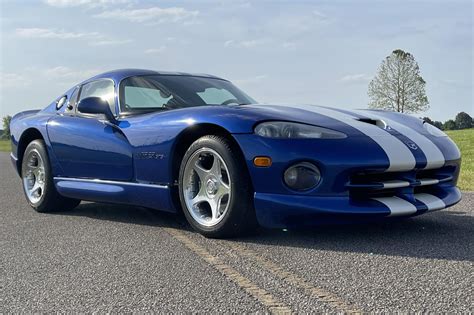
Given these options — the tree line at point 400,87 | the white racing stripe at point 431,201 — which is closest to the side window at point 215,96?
the white racing stripe at point 431,201

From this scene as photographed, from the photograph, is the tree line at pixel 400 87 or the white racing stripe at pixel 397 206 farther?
the tree line at pixel 400 87

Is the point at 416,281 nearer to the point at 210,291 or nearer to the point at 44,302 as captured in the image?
the point at 210,291

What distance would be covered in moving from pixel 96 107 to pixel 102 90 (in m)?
0.47

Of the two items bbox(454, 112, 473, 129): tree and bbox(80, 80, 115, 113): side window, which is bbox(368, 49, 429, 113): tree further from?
bbox(80, 80, 115, 113): side window

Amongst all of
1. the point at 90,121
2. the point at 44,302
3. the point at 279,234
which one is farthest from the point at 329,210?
the point at 90,121

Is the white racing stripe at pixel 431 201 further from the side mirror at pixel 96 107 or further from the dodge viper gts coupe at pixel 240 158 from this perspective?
the side mirror at pixel 96 107

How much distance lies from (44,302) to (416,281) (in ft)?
5.57

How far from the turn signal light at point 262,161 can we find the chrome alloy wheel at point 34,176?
270 cm

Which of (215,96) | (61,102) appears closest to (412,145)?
(215,96)

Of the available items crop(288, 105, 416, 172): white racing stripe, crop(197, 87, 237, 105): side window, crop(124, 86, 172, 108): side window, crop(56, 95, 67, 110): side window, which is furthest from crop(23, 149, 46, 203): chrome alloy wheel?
crop(288, 105, 416, 172): white racing stripe

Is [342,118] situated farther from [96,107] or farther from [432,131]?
[96,107]

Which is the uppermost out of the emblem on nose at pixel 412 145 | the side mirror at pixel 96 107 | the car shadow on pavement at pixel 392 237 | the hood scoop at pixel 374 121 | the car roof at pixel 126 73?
the car roof at pixel 126 73

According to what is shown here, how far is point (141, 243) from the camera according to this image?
3.63 metres

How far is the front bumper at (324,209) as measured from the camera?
10.8ft
